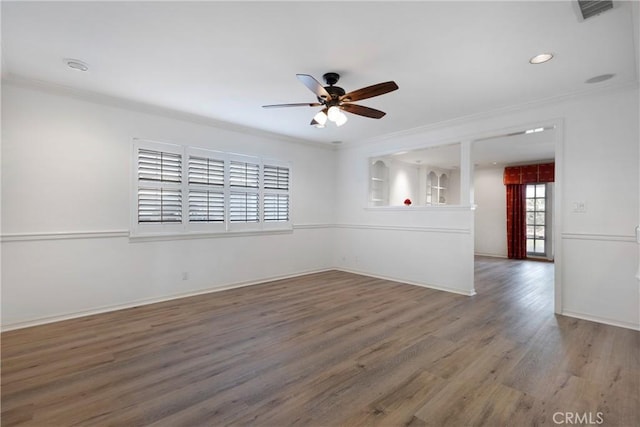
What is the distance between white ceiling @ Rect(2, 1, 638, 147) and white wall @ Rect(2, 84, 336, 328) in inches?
16.5

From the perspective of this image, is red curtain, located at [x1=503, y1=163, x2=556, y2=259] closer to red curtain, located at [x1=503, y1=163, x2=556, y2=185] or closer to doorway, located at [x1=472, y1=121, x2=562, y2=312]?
red curtain, located at [x1=503, y1=163, x2=556, y2=185]

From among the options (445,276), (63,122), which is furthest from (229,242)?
(445,276)

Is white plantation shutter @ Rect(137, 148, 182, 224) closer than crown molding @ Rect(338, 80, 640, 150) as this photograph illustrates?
No

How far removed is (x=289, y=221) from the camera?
5918 mm

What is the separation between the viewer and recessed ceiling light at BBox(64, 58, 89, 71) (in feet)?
9.62

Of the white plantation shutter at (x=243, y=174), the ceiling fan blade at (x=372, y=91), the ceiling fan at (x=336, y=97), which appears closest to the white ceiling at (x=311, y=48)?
the ceiling fan at (x=336, y=97)

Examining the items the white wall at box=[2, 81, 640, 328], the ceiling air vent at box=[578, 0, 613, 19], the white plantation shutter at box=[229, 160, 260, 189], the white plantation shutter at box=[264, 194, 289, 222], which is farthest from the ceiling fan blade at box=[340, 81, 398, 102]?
the white plantation shutter at box=[264, 194, 289, 222]

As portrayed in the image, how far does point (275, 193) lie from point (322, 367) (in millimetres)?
3709

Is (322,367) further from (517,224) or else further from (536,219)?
(536,219)

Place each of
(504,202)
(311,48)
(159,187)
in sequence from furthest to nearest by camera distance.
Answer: (504,202)
(159,187)
(311,48)

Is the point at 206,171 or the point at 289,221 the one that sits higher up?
the point at 206,171

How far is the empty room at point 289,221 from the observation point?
2.16 m

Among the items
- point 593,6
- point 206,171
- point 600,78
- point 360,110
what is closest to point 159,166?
point 206,171

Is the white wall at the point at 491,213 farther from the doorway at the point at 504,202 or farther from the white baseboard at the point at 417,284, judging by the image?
the white baseboard at the point at 417,284
